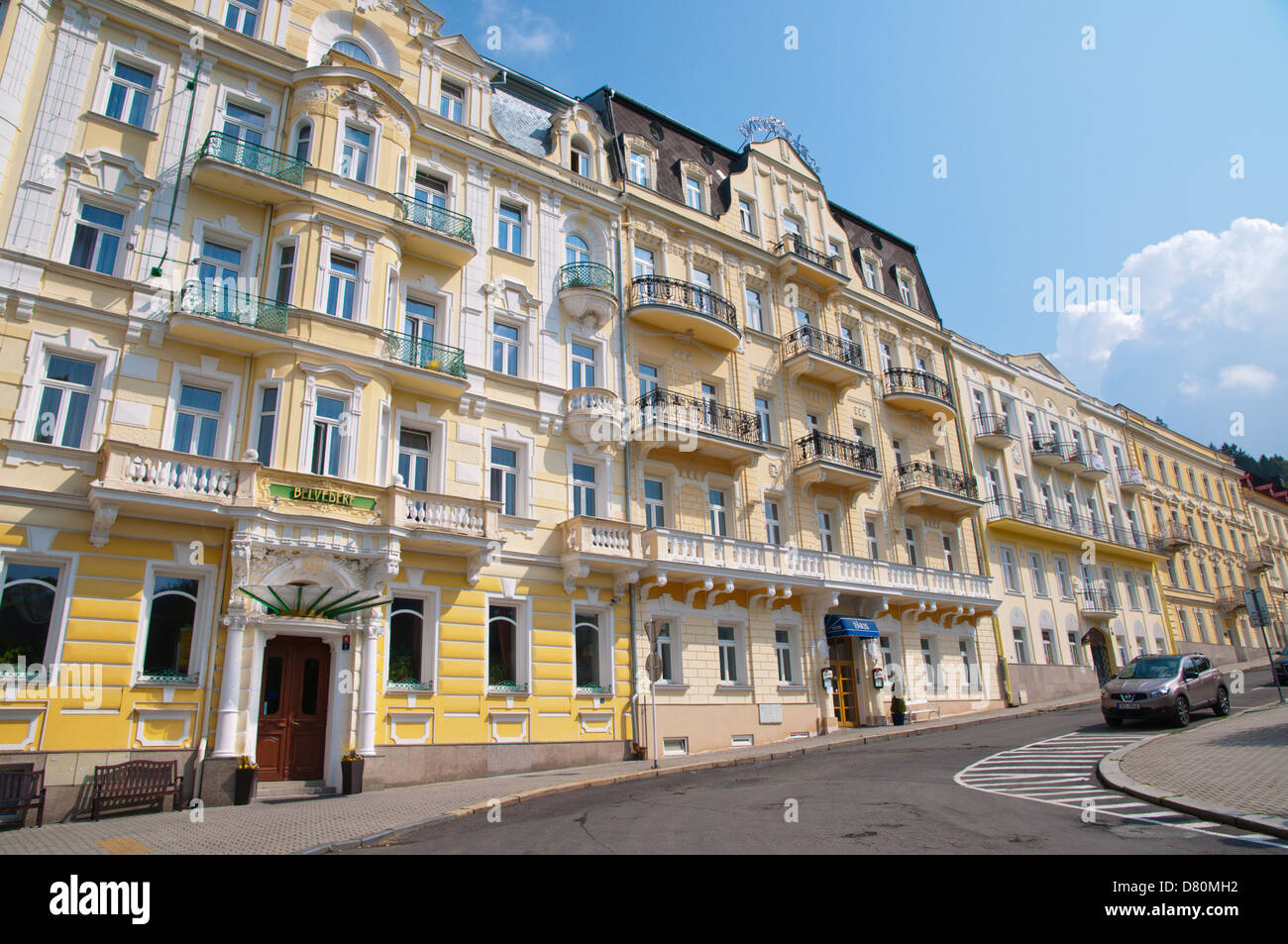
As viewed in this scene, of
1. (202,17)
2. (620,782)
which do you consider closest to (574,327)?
(202,17)

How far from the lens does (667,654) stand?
21516 mm

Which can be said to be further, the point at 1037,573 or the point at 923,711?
the point at 1037,573

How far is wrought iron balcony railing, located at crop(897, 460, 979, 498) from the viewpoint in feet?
99.2

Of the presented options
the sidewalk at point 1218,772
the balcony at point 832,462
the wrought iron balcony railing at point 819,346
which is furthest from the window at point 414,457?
the sidewalk at point 1218,772

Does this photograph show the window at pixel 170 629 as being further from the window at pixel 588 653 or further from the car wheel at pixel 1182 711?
the car wheel at pixel 1182 711

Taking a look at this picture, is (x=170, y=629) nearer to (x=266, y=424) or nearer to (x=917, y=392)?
(x=266, y=424)

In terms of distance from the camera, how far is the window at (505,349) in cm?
2088

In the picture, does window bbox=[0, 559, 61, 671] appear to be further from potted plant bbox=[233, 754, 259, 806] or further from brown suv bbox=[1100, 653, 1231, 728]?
brown suv bbox=[1100, 653, 1231, 728]

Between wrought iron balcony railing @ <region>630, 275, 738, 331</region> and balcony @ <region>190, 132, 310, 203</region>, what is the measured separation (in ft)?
33.2

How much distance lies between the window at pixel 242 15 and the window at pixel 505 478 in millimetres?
11903

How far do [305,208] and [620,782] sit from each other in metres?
14.6

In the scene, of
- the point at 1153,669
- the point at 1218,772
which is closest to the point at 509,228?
the point at 1218,772

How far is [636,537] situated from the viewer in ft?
68.1

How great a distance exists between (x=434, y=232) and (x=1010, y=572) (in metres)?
28.1
